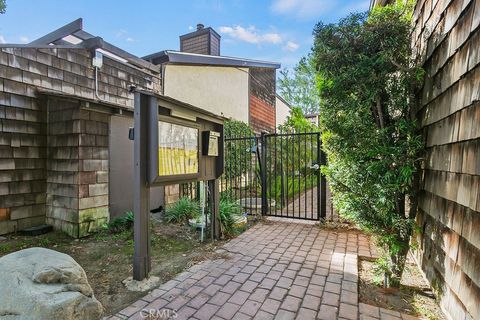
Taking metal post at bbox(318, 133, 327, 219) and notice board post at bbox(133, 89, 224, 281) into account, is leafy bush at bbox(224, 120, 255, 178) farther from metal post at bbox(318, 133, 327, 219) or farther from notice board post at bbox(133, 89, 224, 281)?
notice board post at bbox(133, 89, 224, 281)

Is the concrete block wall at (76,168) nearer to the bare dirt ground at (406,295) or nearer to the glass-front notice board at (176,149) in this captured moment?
the glass-front notice board at (176,149)

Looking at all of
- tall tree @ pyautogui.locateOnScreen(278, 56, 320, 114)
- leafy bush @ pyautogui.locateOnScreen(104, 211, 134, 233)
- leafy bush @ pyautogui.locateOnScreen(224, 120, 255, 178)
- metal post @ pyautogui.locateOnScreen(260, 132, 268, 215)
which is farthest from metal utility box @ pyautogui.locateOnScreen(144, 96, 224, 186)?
tall tree @ pyautogui.locateOnScreen(278, 56, 320, 114)

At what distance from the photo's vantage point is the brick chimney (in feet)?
34.2

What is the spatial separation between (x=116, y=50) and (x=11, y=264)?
4.91 meters

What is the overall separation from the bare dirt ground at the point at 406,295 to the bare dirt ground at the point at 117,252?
72.5 inches

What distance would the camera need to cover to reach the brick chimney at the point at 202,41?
34.2ft

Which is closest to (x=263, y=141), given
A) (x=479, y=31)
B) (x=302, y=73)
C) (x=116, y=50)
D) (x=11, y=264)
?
(x=116, y=50)

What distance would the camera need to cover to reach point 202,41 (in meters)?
10.6

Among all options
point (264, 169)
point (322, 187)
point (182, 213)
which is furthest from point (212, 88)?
point (322, 187)

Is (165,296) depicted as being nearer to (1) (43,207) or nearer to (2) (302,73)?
(1) (43,207)

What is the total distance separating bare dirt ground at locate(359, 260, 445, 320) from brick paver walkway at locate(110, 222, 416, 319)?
131mm

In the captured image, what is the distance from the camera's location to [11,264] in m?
1.78

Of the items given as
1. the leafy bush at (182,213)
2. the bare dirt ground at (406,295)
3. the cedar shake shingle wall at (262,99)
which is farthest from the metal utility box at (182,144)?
the cedar shake shingle wall at (262,99)

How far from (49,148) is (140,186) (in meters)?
3.02
